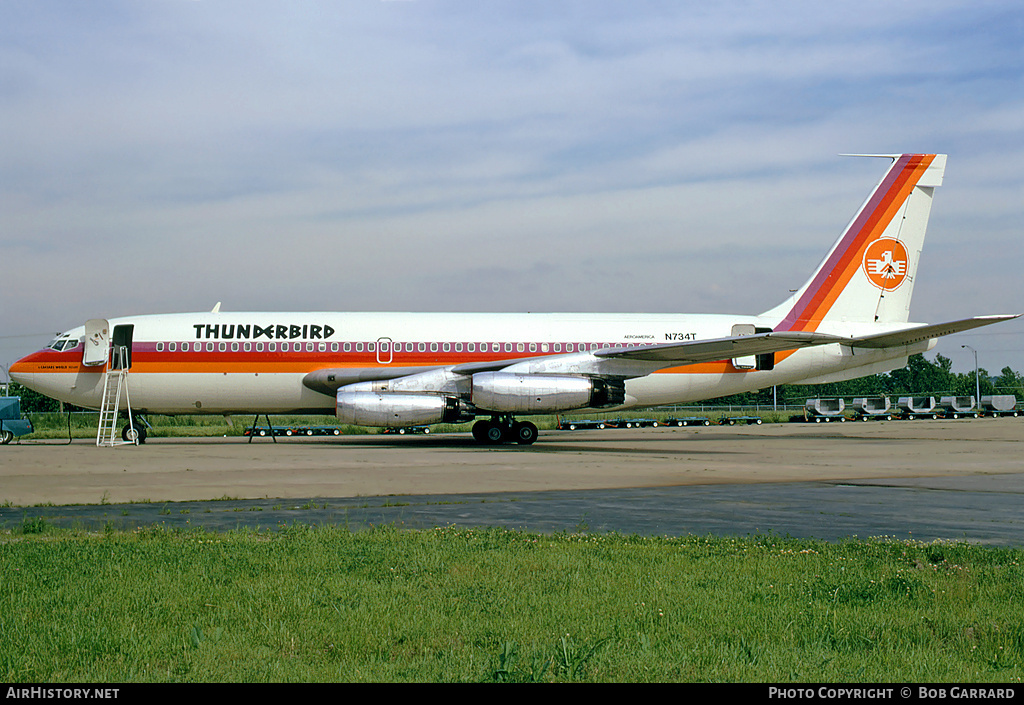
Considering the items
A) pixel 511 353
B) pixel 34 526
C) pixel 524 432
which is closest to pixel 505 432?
pixel 524 432

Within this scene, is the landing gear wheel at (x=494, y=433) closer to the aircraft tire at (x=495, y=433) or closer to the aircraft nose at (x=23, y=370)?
the aircraft tire at (x=495, y=433)

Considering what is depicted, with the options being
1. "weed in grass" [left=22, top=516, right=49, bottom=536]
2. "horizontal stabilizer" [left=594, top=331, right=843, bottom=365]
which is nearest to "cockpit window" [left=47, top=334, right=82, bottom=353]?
"horizontal stabilizer" [left=594, top=331, right=843, bottom=365]

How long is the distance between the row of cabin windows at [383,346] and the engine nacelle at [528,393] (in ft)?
7.75

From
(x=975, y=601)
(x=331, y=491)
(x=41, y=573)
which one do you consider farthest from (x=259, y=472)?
(x=975, y=601)

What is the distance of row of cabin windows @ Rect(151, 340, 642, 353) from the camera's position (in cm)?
2633

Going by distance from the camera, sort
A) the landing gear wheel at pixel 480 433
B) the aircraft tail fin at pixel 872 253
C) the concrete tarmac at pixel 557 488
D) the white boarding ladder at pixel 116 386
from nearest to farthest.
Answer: the concrete tarmac at pixel 557 488
the white boarding ladder at pixel 116 386
the landing gear wheel at pixel 480 433
the aircraft tail fin at pixel 872 253

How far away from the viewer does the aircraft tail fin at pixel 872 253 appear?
2950 centimetres

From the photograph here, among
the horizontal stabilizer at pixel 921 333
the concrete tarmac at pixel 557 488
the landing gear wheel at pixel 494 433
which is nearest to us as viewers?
the concrete tarmac at pixel 557 488

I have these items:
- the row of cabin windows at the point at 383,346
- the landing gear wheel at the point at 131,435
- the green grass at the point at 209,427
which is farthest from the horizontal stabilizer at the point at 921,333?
the landing gear wheel at the point at 131,435

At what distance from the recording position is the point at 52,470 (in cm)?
1662

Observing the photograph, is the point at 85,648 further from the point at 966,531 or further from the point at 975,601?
the point at 966,531

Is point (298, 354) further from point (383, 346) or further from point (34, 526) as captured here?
point (34, 526)

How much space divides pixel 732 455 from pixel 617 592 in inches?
636

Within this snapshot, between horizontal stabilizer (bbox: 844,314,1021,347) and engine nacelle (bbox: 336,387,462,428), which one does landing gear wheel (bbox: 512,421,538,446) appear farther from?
horizontal stabilizer (bbox: 844,314,1021,347)
